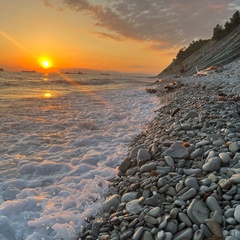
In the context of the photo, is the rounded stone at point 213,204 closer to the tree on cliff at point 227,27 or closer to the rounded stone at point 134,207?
the rounded stone at point 134,207

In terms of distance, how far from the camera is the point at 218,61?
3312cm

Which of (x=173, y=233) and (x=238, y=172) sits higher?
(x=238, y=172)

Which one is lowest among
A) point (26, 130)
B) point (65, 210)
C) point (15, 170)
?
point (65, 210)

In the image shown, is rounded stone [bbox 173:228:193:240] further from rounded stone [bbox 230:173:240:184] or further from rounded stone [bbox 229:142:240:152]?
rounded stone [bbox 229:142:240:152]

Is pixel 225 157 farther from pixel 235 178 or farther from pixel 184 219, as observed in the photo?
pixel 184 219

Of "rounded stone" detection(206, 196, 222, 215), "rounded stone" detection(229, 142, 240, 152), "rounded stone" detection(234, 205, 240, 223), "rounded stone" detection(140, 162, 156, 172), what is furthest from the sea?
"rounded stone" detection(229, 142, 240, 152)

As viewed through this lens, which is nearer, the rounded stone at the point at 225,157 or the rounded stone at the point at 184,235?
the rounded stone at the point at 184,235

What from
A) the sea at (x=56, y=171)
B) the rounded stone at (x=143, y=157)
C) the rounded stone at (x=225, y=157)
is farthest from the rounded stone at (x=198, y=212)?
the rounded stone at (x=143, y=157)

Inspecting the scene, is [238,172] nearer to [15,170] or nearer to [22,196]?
[22,196]

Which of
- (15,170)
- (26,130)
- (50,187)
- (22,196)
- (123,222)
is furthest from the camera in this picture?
(26,130)

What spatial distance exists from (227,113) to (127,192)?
4.14 m

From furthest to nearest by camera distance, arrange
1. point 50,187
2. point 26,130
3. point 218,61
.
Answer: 1. point 218,61
2. point 26,130
3. point 50,187

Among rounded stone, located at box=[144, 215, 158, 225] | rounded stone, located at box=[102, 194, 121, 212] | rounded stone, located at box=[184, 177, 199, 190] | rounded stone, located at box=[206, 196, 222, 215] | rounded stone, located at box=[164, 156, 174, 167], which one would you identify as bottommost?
rounded stone, located at box=[102, 194, 121, 212]

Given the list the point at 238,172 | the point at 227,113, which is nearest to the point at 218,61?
the point at 227,113
